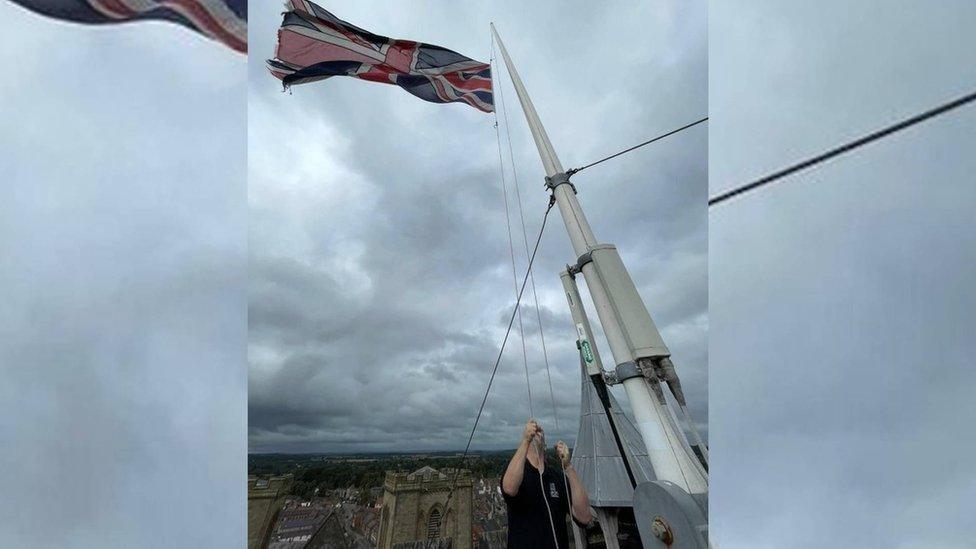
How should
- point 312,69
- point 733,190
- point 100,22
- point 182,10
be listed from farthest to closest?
1. point 312,69
2. point 182,10
3. point 100,22
4. point 733,190

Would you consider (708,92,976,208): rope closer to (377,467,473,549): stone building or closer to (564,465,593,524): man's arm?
(564,465,593,524): man's arm

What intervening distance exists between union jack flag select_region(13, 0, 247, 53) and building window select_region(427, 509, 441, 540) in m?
19.9

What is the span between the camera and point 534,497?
2.84 m

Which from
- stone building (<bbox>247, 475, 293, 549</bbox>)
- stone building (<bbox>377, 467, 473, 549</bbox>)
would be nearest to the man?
stone building (<bbox>247, 475, 293, 549</bbox>)

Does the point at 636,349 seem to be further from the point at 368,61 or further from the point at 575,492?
the point at 368,61

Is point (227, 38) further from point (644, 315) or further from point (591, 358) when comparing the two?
point (591, 358)

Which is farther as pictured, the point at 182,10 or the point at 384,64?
the point at 384,64

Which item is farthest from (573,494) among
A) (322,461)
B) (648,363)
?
(322,461)

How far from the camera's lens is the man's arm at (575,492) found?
289 cm

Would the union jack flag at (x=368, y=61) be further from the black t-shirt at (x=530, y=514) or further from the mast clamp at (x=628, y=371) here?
the black t-shirt at (x=530, y=514)

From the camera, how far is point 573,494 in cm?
299

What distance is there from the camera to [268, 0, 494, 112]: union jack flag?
17.4 ft

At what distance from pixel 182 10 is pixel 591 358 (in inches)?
152

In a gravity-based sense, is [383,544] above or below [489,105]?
below
